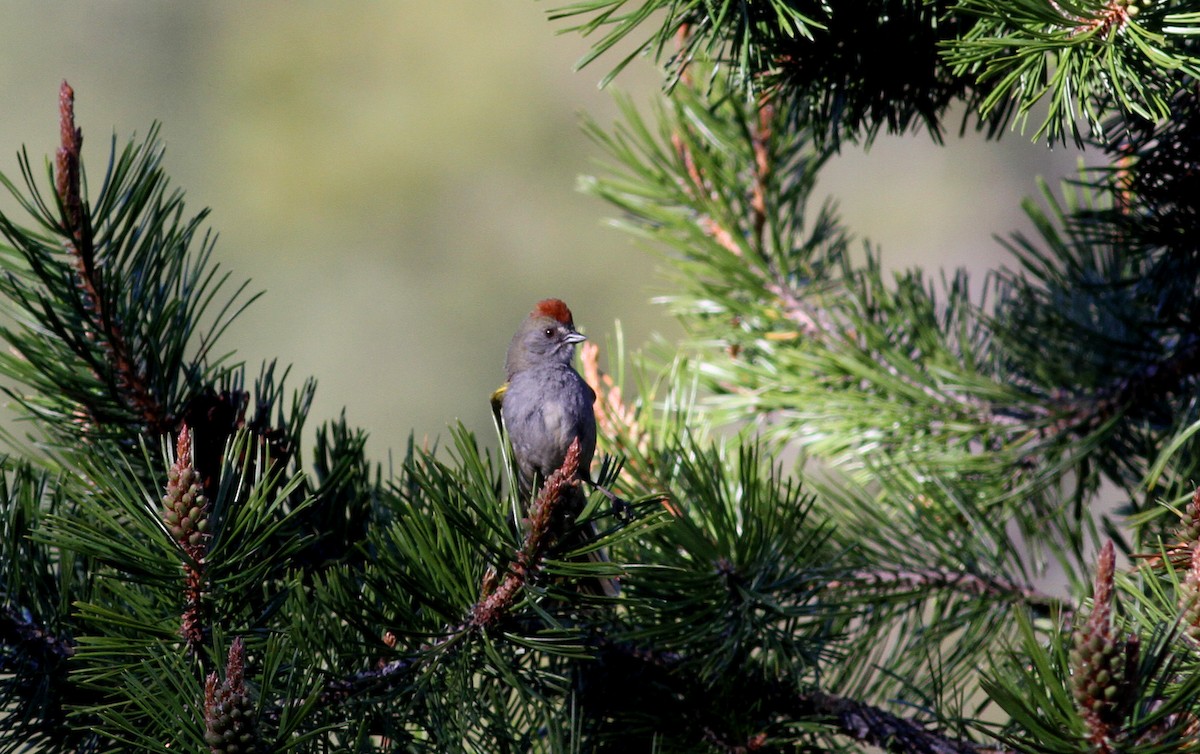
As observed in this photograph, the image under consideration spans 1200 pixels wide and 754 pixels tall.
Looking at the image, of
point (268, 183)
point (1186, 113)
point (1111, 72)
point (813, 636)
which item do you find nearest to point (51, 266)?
point (813, 636)

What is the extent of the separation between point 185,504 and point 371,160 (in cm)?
1651

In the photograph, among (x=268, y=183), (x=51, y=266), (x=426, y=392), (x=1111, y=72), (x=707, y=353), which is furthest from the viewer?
(x=268, y=183)

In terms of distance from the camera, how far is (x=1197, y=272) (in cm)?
140

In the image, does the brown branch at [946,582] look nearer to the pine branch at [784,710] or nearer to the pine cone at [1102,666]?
the pine branch at [784,710]

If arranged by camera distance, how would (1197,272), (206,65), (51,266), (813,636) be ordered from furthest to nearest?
(206,65) → (1197,272) → (813,636) → (51,266)

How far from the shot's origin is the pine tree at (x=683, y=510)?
0.93 m

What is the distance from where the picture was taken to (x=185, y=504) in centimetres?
91

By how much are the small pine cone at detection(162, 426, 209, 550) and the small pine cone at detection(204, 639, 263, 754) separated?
0.43ft

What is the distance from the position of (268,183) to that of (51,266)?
1651 cm

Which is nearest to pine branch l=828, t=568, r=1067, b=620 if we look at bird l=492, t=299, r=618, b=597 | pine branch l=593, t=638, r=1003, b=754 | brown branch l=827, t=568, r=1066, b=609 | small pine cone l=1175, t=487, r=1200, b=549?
brown branch l=827, t=568, r=1066, b=609

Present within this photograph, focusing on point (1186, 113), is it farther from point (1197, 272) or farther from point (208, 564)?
point (208, 564)

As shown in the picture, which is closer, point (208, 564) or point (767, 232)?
point (208, 564)

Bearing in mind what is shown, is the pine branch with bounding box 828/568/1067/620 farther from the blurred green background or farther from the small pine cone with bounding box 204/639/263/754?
the blurred green background

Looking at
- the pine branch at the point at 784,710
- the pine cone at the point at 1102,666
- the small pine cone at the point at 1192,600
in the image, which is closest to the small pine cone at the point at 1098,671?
the pine cone at the point at 1102,666
